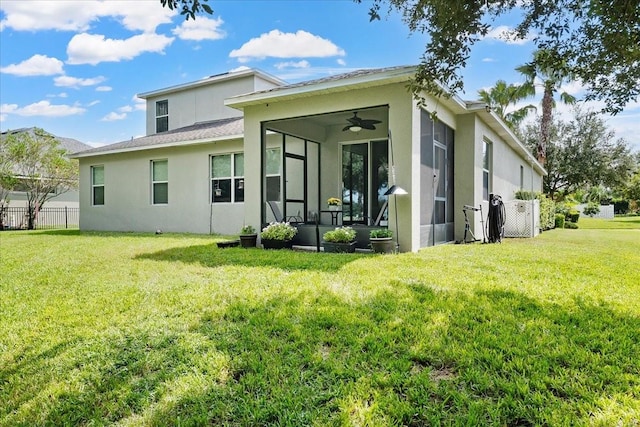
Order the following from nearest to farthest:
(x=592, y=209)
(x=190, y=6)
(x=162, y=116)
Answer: (x=190, y=6) → (x=162, y=116) → (x=592, y=209)

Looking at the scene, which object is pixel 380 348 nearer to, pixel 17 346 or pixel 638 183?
pixel 17 346

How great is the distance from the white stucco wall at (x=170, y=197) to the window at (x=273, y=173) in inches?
46.5

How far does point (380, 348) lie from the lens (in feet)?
9.92

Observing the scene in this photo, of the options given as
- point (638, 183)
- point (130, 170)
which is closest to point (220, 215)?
point (130, 170)

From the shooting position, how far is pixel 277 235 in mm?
8219

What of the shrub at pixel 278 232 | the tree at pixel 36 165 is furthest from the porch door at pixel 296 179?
the tree at pixel 36 165

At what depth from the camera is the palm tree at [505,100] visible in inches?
839

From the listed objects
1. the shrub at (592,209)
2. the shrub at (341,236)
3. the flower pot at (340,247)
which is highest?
the shrub at (592,209)

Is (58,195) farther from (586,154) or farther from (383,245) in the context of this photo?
(586,154)

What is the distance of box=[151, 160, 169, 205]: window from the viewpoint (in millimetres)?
13961

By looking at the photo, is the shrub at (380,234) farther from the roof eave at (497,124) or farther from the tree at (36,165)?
the tree at (36,165)

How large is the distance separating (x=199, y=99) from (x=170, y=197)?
5551 mm

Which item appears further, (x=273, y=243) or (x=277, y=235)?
(x=273, y=243)


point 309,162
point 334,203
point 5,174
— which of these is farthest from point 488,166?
point 5,174
